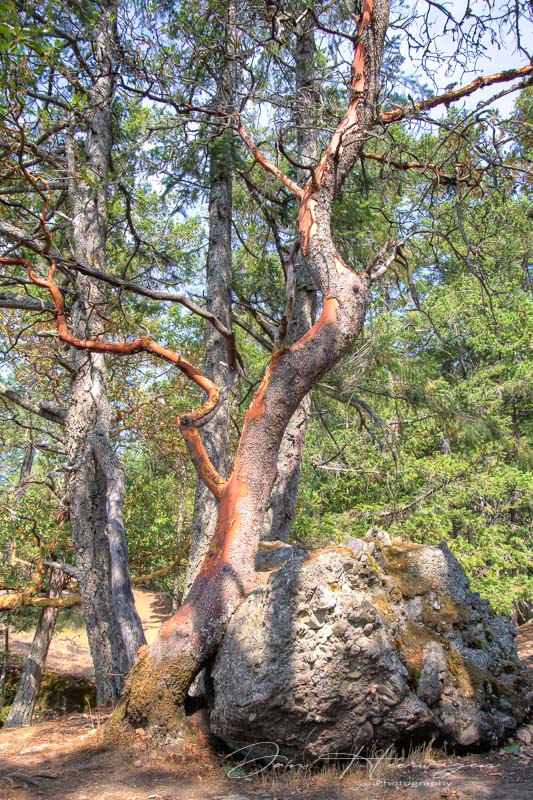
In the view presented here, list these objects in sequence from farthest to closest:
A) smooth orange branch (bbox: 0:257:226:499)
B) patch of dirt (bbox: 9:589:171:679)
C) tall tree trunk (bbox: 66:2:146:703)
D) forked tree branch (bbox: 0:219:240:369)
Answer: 1. patch of dirt (bbox: 9:589:171:679)
2. tall tree trunk (bbox: 66:2:146:703)
3. forked tree branch (bbox: 0:219:240:369)
4. smooth orange branch (bbox: 0:257:226:499)

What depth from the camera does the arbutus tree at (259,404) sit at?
3869mm

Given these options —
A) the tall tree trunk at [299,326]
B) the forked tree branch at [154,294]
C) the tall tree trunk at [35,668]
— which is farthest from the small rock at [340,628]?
the tall tree trunk at [35,668]

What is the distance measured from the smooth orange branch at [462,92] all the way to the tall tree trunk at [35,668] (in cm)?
916

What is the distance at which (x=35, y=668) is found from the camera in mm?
10562

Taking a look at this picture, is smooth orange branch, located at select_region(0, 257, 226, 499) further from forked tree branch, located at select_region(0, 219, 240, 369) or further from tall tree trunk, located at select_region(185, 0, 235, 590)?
tall tree trunk, located at select_region(185, 0, 235, 590)

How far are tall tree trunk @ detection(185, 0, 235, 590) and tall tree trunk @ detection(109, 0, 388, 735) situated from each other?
1926mm

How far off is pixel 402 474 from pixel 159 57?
25.8ft

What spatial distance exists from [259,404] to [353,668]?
193 cm

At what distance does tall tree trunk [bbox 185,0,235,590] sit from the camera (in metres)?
6.74

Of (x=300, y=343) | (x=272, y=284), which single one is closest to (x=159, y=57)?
(x=272, y=284)

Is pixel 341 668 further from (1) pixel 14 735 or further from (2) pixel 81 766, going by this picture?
(1) pixel 14 735

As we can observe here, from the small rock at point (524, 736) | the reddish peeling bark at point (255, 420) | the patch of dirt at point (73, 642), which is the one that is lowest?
the patch of dirt at point (73, 642)

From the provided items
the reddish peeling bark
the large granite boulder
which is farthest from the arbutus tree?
the large granite boulder

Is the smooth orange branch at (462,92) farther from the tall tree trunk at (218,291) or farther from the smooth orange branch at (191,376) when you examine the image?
the smooth orange branch at (191,376)
